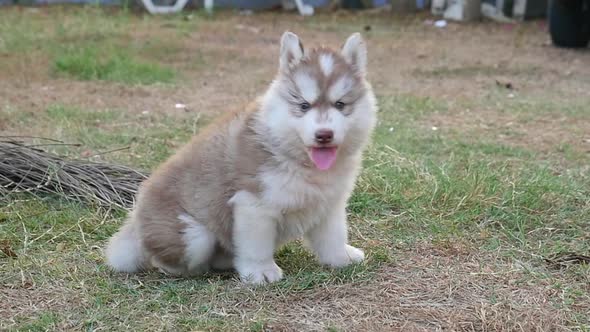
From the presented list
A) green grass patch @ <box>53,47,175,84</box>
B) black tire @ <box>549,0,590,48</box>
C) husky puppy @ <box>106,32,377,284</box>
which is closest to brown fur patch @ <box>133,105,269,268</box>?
husky puppy @ <box>106,32,377,284</box>

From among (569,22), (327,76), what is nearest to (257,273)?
(327,76)

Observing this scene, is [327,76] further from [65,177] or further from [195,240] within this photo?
[65,177]

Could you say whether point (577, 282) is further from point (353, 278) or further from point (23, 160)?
point (23, 160)

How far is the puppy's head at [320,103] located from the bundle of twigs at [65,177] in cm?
154

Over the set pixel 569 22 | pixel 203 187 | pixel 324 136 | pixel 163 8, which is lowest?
pixel 163 8

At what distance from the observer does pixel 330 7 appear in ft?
51.0

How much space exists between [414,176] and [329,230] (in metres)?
1.44

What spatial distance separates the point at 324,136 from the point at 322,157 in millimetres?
134

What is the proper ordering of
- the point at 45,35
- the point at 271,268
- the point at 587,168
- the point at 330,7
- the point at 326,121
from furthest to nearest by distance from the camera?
the point at 330,7 < the point at 45,35 < the point at 587,168 < the point at 271,268 < the point at 326,121

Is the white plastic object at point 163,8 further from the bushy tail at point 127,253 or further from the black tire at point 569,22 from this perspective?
the bushy tail at point 127,253

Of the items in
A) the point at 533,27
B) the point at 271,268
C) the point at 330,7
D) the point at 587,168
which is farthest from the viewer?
the point at 330,7

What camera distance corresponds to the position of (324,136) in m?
3.21

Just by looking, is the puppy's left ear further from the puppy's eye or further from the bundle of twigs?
the bundle of twigs

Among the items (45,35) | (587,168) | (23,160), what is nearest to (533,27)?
(45,35)
